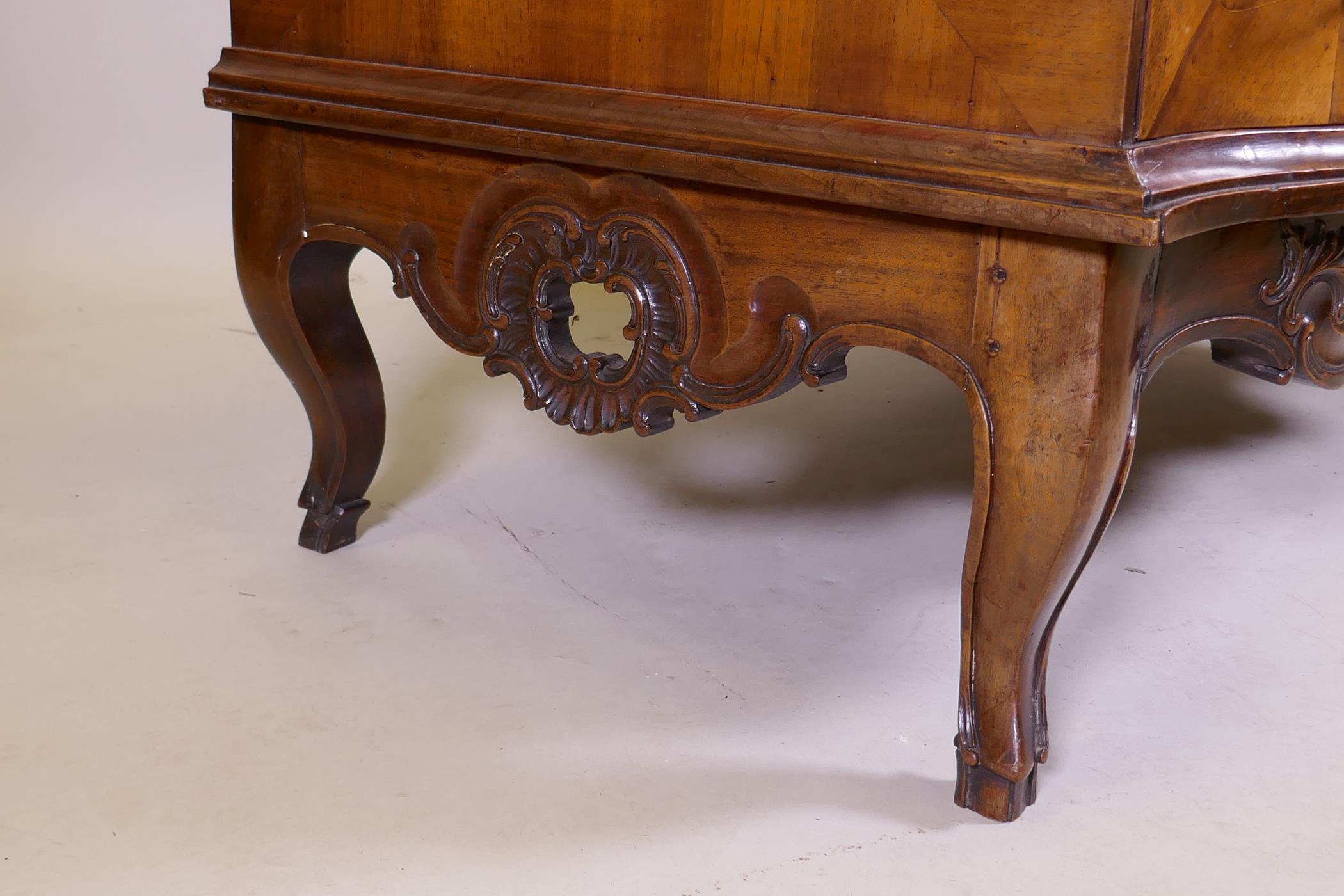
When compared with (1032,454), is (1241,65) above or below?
above

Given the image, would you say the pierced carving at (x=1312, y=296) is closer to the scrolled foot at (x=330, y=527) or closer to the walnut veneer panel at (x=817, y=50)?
the walnut veneer panel at (x=817, y=50)

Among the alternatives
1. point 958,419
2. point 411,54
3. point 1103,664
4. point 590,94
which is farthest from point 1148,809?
point 958,419

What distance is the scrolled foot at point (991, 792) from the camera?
4.78 ft

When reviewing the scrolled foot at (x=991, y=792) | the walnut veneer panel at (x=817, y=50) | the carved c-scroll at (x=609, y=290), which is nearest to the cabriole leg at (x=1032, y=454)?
the scrolled foot at (x=991, y=792)

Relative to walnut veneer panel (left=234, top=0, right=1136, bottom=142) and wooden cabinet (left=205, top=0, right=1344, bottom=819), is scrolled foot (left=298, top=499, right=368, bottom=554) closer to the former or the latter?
wooden cabinet (left=205, top=0, right=1344, bottom=819)

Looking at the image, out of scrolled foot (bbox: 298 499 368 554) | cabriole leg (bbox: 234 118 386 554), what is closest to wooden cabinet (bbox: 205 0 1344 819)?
cabriole leg (bbox: 234 118 386 554)

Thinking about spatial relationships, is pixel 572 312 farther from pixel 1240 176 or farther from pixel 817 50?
pixel 1240 176

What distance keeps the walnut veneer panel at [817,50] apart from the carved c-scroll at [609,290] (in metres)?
0.13

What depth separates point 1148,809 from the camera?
4.86 ft

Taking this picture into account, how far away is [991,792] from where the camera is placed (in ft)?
4.81

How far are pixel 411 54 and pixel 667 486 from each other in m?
0.88

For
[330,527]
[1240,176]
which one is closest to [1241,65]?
[1240,176]

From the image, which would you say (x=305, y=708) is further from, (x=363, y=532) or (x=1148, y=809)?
(x=1148, y=809)

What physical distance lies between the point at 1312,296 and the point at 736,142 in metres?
0.64
